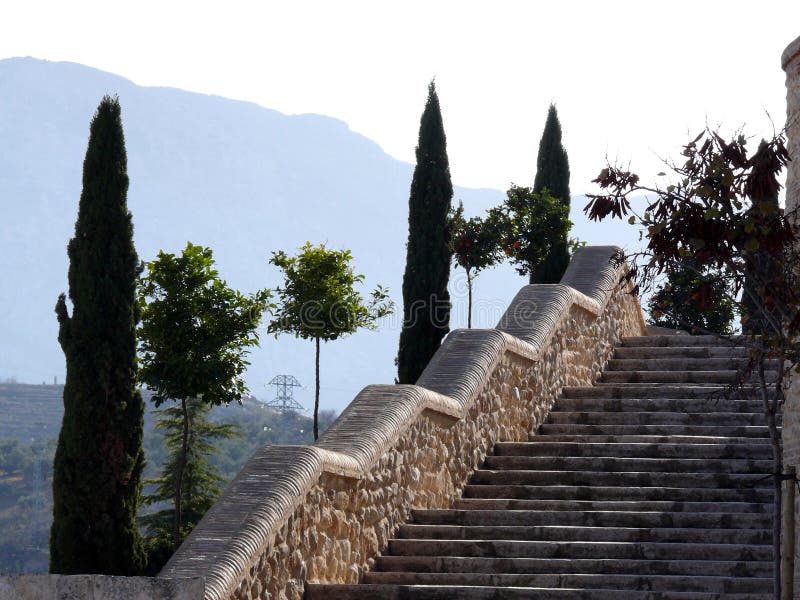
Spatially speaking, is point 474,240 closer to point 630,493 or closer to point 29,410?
point 630,493

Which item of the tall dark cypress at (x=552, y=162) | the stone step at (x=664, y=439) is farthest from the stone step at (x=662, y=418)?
the tall dark cypress at (x=552, y=162)

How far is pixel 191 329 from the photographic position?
13.8m

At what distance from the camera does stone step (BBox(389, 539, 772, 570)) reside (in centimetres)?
805

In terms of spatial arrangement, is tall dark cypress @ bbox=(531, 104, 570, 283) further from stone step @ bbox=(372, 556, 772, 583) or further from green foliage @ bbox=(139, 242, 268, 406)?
stone step @ bbox=(372, 556, 772, 583)

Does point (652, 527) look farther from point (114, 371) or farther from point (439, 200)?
point (439, 200)

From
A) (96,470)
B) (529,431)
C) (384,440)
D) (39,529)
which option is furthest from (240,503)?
(39,529)

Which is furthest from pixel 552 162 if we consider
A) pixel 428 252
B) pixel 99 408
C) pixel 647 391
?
pixel 99 408

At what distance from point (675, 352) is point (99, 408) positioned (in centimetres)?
563

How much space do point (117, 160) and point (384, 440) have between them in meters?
5.92

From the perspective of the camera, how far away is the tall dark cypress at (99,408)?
40.5 ft

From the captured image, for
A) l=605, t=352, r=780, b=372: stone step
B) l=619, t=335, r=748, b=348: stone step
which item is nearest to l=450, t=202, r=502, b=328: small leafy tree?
l=619, t=335, r=748, b=348: stone step

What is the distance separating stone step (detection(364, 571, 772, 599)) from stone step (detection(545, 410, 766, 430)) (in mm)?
3091

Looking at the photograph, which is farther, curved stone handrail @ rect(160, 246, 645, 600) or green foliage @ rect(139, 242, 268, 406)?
green foliage @ rect(139, 242, 268, 406)

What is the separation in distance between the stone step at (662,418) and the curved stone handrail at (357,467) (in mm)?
464
